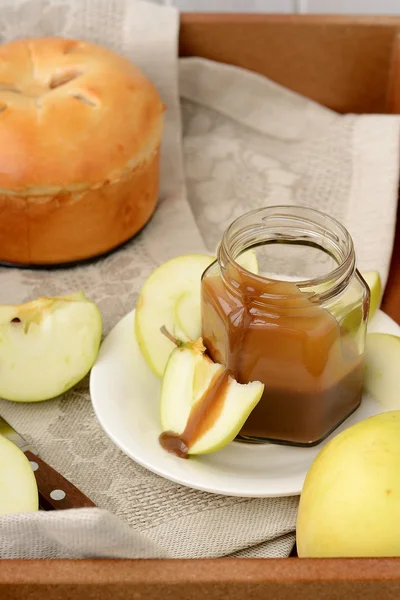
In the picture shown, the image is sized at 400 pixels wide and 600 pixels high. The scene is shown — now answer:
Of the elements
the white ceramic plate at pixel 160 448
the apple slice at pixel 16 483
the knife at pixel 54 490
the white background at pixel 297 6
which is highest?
the white background at pixel 297 6

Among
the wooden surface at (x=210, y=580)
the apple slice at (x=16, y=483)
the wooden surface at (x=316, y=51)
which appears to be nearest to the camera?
the wooden surface at (x=210, y=580)

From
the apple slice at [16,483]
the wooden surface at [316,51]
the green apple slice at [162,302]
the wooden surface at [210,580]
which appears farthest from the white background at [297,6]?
the wooden surface at [210,580]

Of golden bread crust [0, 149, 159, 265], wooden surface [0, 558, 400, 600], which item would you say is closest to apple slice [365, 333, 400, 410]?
wooden surface [0, 558, 400, 600]

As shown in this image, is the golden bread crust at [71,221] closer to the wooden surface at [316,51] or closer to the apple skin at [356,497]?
the wooden surface at [316,51]

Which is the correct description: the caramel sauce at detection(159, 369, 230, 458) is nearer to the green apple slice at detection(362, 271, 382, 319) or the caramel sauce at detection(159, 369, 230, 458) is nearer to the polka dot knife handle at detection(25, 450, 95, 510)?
the polka dot knife handle at detection(25, 450, 95, 510)

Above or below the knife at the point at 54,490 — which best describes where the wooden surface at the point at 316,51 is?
above

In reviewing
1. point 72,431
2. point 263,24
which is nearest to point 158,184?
point 263,24

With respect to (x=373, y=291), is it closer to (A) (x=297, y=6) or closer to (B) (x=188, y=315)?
(B) (x=188, y=315)
